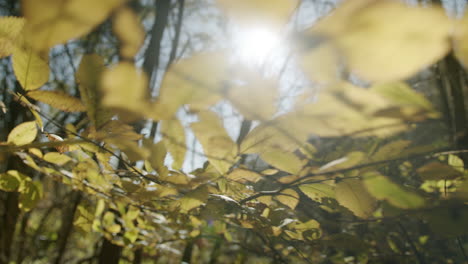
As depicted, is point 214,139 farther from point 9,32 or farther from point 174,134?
point 9,32

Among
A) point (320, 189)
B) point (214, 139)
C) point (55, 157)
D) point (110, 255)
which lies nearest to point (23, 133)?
point (55, 157)

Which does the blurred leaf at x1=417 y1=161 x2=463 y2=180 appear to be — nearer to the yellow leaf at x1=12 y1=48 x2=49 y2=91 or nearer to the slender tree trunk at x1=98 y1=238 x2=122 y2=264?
the yellow leaf at x1=12 y1=48 x2=49 y2=91

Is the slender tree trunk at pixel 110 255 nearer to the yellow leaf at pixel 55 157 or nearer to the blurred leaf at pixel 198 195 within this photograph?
the yellow leaf at pixel 55 157

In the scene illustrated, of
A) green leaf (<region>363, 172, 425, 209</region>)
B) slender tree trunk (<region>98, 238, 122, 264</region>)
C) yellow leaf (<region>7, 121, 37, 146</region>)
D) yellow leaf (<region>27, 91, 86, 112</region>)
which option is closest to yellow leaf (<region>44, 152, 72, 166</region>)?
yellow leaf (<region>7, 121, 37, 146</region>)

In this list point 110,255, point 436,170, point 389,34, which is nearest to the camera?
point 389,34

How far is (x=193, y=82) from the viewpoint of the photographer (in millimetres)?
171

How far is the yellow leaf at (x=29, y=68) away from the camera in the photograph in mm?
219

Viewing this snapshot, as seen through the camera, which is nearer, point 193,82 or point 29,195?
point 193,82

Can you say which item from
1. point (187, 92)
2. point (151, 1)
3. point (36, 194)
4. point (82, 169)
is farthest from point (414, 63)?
point (151, 1)

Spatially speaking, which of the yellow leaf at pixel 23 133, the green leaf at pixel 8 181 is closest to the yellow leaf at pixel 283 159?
the yellow leaf at pixel 23 133

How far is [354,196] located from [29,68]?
37 centimetres

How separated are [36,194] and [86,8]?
1.96ft

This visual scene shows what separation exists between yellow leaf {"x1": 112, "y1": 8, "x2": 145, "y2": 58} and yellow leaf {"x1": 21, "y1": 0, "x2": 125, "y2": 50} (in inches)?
0.4

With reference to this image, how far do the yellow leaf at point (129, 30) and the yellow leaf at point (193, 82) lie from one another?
0.03m
